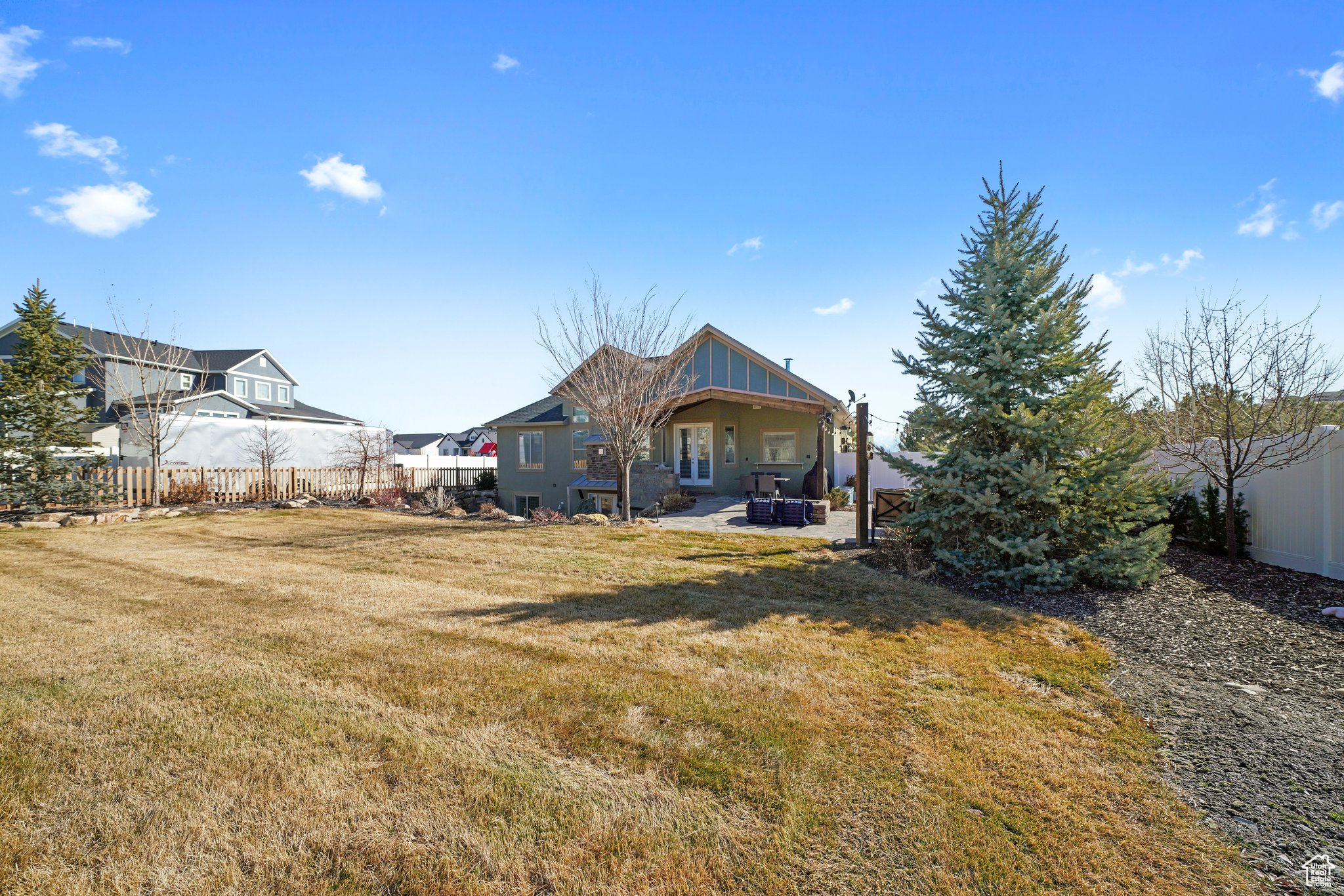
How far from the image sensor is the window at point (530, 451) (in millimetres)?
24031

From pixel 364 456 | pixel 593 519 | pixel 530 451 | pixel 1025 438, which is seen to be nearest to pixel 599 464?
pixel 530 451

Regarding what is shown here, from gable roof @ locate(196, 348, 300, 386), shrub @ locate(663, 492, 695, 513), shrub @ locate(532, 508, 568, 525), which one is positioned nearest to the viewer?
shrub @ locate(532, 508, 568, 525)

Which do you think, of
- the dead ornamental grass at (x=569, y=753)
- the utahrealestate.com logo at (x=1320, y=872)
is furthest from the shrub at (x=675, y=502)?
the utahrealestate.com logo at (x=1320, y=872)

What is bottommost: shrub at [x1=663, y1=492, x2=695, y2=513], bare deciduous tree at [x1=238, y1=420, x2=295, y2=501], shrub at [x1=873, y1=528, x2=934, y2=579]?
shrub at [x1=873, y1=528, x2=934, y2=579]

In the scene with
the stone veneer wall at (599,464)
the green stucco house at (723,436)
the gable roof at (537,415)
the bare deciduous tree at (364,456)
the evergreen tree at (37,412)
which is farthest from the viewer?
the gable roof at (537,415)

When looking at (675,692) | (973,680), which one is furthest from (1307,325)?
(675,692)

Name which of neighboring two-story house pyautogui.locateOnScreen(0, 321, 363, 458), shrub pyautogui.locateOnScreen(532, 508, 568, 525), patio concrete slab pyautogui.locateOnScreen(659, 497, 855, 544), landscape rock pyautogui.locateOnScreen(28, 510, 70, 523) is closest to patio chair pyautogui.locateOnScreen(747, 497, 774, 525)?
patio concrete slab pyautogui.locateOnScreen(659, 497, 855, 544)

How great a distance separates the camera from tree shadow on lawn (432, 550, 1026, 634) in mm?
5914

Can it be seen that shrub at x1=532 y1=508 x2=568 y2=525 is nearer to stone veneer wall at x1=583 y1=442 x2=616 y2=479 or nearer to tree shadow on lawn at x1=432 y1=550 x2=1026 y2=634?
stone veneer wall at x1=583 y1=442 x2=616 y2=479

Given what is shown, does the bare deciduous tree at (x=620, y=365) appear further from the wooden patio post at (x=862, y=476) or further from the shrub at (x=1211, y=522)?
the shrub at (x=1211, y=522)

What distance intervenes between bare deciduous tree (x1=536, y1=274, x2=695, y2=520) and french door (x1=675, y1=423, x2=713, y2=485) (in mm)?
6594

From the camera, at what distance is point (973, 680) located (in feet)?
14.4

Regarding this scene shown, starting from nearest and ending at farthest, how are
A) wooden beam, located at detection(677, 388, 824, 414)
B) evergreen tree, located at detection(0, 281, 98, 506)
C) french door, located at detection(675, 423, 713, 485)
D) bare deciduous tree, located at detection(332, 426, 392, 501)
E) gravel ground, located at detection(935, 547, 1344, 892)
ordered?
gravel ground, located at detection(935, 547, 1344, 892)
evergreen tree, located at detection(0, 281, 98, 506)
wooden beam, located at detection(677, 388, 824, 414)
french door, located at detection(675, 423, 713, 485)
bare deciduous tree, located at detection(332, 426, 392, 501)

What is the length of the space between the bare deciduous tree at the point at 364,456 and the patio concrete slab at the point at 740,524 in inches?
492
